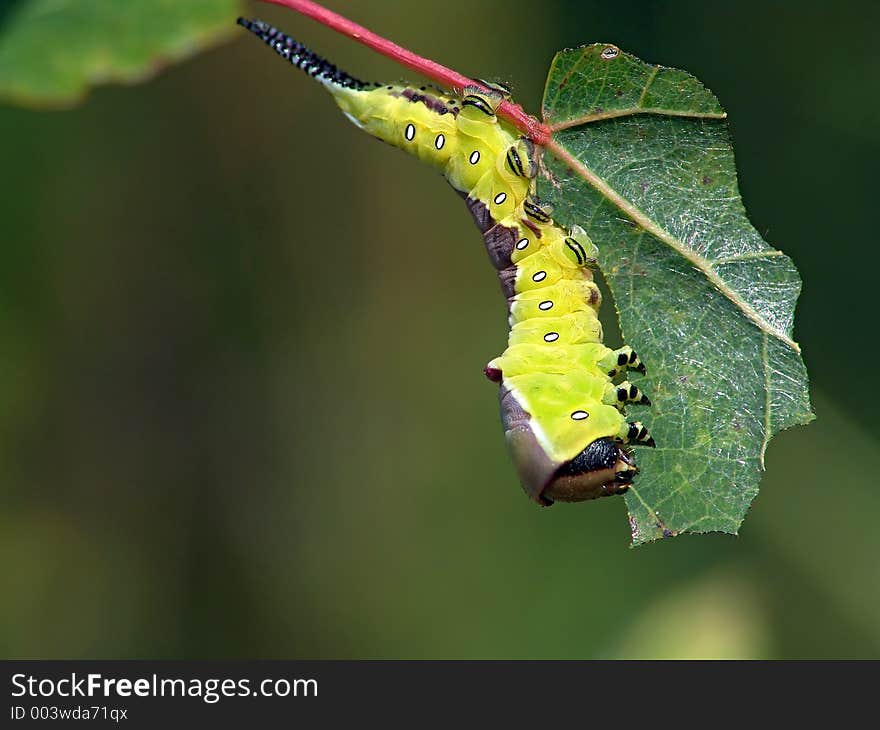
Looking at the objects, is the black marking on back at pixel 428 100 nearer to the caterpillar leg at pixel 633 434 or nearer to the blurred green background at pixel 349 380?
the caterpillar leg at pixel 633 434

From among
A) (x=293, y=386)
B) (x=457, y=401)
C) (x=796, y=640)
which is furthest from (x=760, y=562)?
(x=293, y=386)

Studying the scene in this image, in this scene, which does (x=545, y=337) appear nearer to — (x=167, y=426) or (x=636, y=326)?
(x=636, y=326)

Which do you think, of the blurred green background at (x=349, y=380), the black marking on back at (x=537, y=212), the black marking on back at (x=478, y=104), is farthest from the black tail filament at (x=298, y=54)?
the blurred green background at (x=349, y=380)

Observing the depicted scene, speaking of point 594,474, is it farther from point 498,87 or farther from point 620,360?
point 498,87

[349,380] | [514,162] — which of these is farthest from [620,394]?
[349,380]

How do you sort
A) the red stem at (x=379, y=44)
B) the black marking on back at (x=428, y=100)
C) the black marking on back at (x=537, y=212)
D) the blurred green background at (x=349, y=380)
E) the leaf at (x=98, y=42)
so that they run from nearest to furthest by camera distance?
the leaf at (x=98, y=42), the red stem at (x=379, y=44), the black marking on back at (x=537, y=212), the black marking on back at (x=428, y=100), the blurred green background at (x=349, y=380)

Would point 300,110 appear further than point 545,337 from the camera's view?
Yes

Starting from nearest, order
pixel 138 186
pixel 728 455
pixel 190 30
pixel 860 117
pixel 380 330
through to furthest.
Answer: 1. pixel 190 30
2. pixel 728 455
3. pixel 860 117
4. pixel 138 186
5. pixel 380 330
